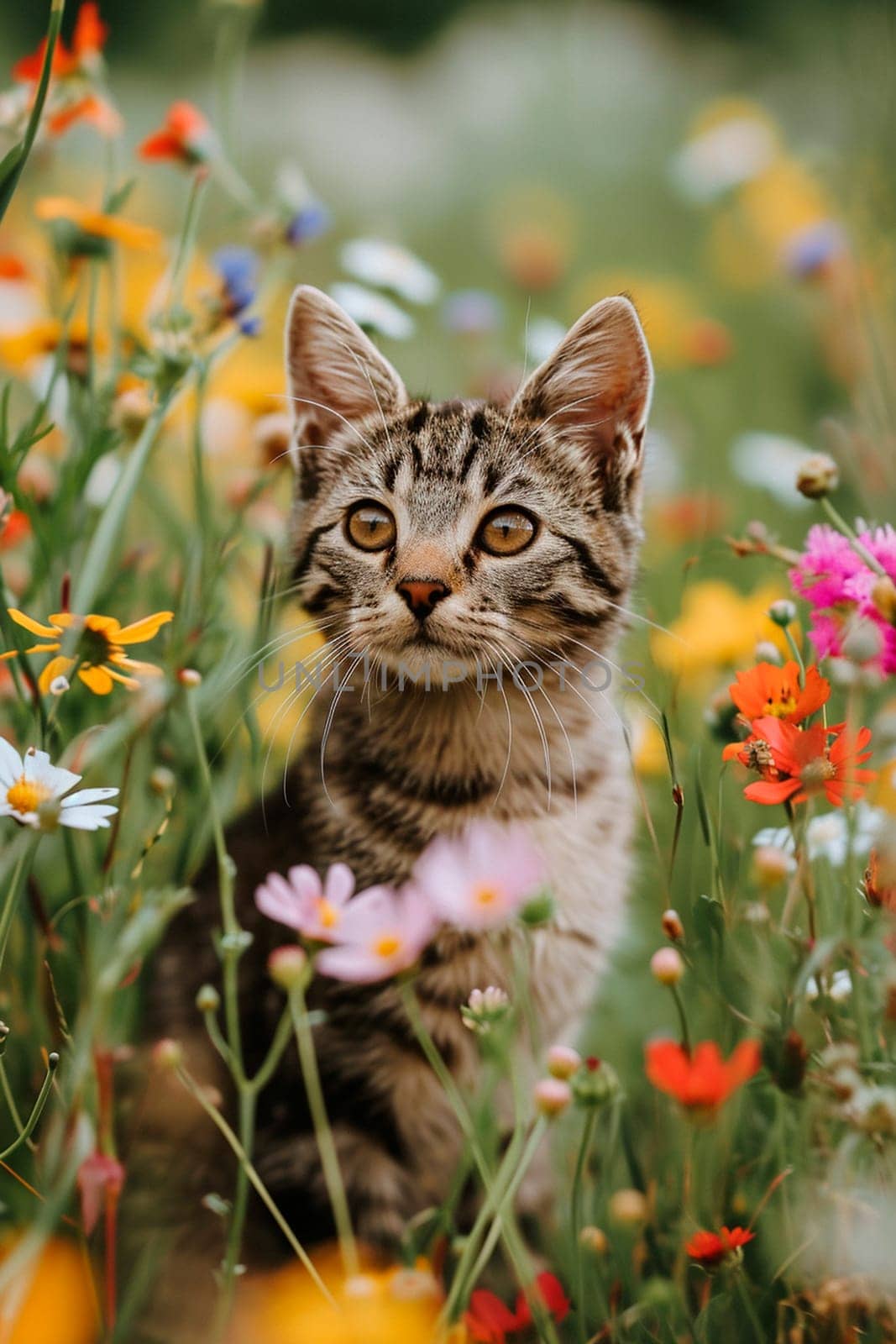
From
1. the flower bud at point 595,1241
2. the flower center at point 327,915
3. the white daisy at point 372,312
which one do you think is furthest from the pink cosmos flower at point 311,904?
the white daisy at point 372,312

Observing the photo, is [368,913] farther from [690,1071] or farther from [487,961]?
[487,961]

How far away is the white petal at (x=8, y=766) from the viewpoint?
2.27 feet

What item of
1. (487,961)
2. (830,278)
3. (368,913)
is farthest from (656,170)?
(368,913)

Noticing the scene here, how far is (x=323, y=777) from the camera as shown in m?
1.05

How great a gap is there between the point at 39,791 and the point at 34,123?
1.42ft

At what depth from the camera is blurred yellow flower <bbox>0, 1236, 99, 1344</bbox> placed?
2.33 feet

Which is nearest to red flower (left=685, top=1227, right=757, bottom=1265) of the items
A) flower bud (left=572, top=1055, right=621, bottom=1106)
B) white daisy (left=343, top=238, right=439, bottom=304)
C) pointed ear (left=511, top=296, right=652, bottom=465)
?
flower bud (left=572, top=1055, right=621, bottom=1106)

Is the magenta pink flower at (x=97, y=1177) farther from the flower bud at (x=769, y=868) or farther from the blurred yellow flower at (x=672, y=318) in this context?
the blurred yellow flower at (x=672, y=318)

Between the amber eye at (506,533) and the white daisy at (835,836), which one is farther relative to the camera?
the amber eye at (506,533)

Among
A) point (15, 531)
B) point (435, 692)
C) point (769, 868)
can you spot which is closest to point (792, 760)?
point (769, 868)

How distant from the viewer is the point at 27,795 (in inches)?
26.9

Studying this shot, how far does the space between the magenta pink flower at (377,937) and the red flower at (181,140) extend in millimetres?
754

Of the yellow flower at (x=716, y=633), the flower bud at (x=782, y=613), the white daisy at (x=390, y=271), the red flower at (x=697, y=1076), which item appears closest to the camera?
the red flower at (x=697, y=1076)

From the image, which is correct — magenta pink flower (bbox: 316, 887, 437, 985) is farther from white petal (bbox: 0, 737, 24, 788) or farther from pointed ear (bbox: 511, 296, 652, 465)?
pointed ear (bbox: 511, 296, 652, 465)
